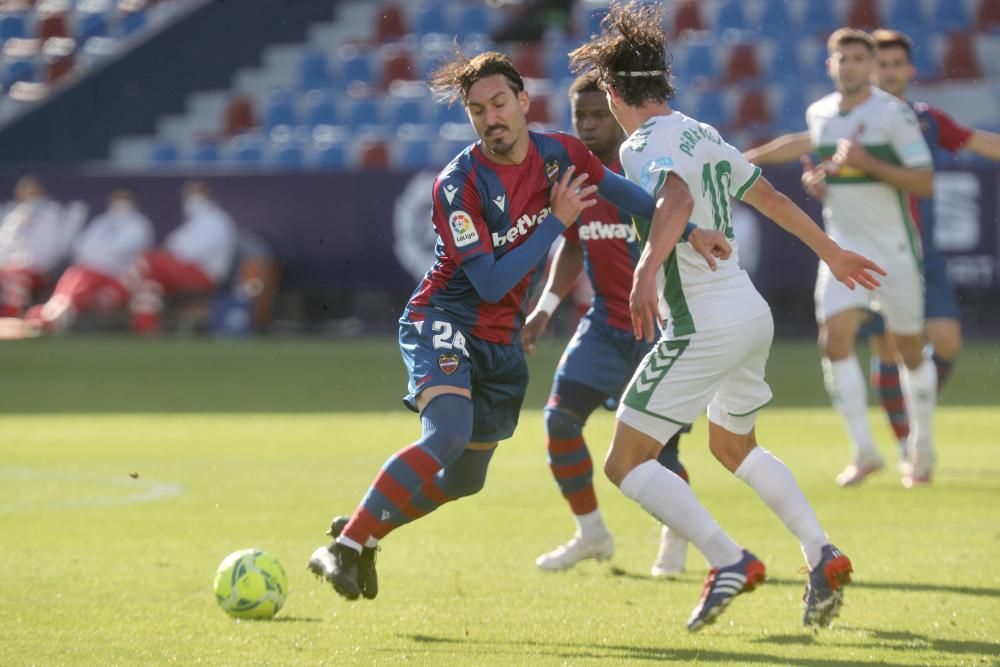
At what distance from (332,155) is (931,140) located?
1562cm

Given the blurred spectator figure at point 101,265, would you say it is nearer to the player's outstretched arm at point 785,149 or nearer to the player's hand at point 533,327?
the player's outstretched arm at point 785,149

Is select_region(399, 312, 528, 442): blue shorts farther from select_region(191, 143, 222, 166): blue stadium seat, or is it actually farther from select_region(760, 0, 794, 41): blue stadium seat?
select_region(191, 143, 222, 166): blue stadium seat

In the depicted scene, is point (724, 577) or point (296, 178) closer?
point (724, 577)

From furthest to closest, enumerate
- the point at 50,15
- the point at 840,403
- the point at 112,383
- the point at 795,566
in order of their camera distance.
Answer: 1. the point at 50,15
2. the point at 112,383
3. the point at 840,403
4. the point at 795,566

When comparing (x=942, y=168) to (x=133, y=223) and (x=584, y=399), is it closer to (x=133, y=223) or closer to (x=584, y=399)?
(x=133, y=223)

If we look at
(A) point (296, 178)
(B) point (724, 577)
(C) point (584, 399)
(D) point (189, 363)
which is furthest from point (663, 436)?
(A) point (296, 178)

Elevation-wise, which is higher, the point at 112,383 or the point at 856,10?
the point at 856,10

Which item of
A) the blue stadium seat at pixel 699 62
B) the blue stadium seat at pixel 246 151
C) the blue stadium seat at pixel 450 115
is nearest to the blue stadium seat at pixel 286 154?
the blue stadium seat at pixel 246 151

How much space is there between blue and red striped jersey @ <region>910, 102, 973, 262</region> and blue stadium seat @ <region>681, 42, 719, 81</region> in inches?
551

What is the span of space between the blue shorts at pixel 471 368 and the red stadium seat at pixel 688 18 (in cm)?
1951

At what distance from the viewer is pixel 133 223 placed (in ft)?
73.3

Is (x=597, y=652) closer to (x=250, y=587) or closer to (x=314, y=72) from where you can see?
(x=250, y=587)

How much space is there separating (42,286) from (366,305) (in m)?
4.73

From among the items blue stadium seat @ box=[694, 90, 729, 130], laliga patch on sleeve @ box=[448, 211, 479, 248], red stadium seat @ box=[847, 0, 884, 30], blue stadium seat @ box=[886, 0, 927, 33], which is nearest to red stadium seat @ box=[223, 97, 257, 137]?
blue stadium seat @ box=[694, 90, 729, 130]
